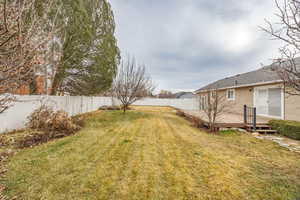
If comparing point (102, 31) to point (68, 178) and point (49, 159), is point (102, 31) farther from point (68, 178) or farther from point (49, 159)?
point (68, 178)

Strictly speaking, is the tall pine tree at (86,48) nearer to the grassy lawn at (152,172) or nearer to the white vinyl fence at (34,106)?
the white vinyl fence at (34,106)

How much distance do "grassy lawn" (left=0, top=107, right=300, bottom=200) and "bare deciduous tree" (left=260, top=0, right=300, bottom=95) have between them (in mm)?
2037

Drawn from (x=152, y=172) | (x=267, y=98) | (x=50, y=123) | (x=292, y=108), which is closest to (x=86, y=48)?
(x=50, y=123)

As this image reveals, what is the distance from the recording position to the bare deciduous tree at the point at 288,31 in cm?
247

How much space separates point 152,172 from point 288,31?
3.84 m

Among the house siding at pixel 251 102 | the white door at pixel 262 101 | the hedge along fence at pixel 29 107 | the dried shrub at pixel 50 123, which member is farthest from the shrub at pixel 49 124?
the white door at pixel 262 101

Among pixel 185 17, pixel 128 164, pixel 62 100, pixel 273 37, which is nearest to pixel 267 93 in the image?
pixel 185 17

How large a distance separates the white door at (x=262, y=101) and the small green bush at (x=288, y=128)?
295cm

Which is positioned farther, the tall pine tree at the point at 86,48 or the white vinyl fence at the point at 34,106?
the tall pine tree at the point at 86,48

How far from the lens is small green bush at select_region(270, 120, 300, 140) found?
6.06 meters

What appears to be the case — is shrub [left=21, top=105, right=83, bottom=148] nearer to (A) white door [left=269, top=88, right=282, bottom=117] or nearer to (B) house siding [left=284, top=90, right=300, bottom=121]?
(B) house siding [left=284, top=90, right=300, bottom=121]

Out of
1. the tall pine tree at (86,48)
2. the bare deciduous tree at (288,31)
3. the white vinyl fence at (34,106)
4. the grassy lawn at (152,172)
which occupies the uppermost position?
the tall pine tree at (86,48)

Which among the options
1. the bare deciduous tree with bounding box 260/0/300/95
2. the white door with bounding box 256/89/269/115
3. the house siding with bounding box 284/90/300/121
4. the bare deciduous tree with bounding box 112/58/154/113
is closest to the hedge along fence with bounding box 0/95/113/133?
the bare deciduous tree with bounding box 112/58/154/113

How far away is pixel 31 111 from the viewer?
7082 mm
